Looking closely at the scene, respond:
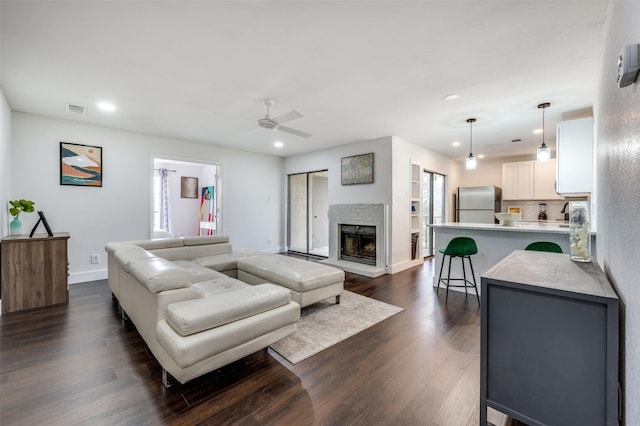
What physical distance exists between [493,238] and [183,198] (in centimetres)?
792

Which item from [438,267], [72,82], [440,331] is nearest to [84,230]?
[72,82]

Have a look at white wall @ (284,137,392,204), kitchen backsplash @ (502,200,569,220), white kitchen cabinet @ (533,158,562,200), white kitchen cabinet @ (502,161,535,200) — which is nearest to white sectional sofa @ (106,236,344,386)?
white wall @ (284,137,392,204)

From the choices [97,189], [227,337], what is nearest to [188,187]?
[97,189]

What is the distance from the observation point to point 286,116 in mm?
3104

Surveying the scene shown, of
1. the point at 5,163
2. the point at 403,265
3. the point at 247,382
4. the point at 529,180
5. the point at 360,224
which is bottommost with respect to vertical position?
the point at 247,382

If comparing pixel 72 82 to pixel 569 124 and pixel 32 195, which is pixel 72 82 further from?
pixel 569 124

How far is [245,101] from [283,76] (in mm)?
859

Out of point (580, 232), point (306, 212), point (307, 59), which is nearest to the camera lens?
point (580, 232)

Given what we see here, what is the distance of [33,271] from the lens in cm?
315

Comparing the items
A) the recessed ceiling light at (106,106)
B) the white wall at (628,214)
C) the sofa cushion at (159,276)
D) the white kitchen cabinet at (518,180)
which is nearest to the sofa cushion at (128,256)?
the sofa cushion at (159,276)

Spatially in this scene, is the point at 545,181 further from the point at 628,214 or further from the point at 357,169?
the point at 628,214

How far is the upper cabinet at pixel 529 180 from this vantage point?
5.79 metres

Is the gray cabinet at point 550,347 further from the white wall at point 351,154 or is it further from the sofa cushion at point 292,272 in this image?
the white wall at point 351,154

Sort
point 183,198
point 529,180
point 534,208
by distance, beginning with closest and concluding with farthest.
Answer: point 529,180, point 534,208, point 183,198
